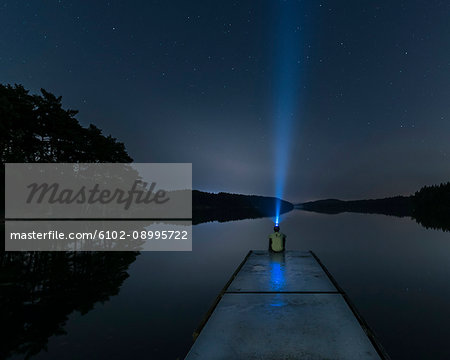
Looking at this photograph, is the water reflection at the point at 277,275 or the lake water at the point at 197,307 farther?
the water reflection at the point at 277,275

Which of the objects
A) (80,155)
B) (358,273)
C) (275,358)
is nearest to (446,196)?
(358,273)

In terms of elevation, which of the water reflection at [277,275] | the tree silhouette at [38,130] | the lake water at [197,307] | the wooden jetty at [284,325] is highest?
the tree silhouette at [38,130]

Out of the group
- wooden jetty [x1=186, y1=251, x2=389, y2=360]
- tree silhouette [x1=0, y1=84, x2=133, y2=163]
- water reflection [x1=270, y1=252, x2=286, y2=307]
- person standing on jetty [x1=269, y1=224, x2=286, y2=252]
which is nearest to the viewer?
wooden jetty [x1=186, y1=251, x2=389, y2=360]

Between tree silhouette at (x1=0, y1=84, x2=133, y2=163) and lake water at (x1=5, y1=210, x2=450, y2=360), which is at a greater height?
tree silhouette at (x1=0, y1=84, x2=133, y2=163)

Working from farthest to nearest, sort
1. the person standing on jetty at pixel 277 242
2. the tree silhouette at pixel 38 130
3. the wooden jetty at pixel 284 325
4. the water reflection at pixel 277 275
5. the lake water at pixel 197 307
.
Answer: the tree silhouette at pixel 38 130 < the person standing on jetty at pixel 277 242 < the water reflection at pixel 277 275 < the lake water at pixel 197 307 < the wooden jetty at pixel 284 325

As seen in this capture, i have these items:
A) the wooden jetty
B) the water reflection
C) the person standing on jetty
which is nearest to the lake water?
the wooden jetty

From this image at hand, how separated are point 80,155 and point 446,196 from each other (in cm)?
14688

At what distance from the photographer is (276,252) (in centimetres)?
2073

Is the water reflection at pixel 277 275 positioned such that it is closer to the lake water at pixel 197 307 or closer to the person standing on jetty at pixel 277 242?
the person standing on jetty at pixel 277 242

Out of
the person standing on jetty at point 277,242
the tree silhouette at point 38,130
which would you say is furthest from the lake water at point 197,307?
the tree silhouette at point 38,130

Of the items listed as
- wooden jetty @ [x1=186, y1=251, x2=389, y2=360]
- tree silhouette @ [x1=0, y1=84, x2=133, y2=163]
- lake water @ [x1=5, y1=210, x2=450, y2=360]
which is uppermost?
tree silhouette @ [x1=0, y1=84, x2=133, y2=163]

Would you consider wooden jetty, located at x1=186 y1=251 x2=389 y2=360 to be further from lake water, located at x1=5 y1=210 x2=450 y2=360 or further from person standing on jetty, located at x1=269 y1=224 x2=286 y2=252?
person standing on jetty, located at x1=269 y1=224 x2=286 y2=252

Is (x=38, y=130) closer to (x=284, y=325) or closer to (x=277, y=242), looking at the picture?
(x=277, y=242)

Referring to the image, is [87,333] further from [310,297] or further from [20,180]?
[20,180]
